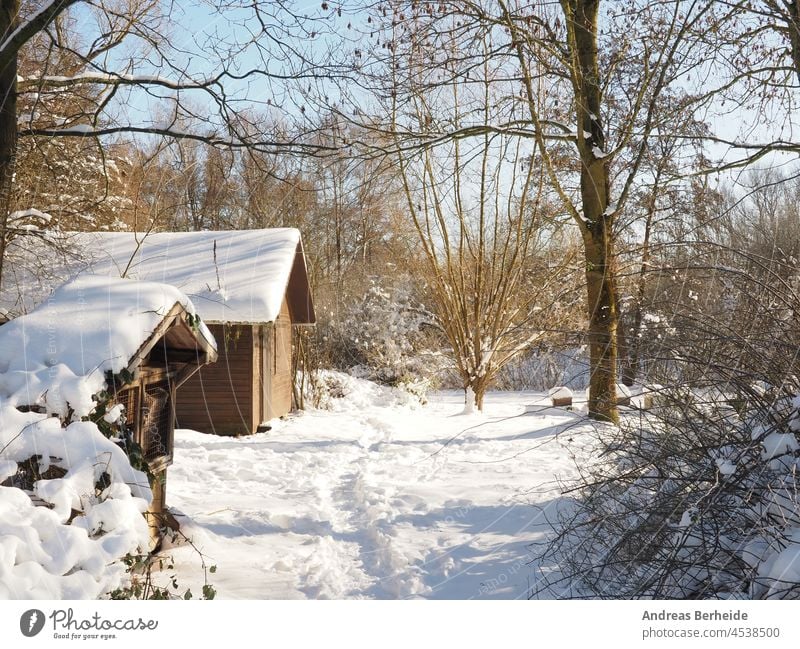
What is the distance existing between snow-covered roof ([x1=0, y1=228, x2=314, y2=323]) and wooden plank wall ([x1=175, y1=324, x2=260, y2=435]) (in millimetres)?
804

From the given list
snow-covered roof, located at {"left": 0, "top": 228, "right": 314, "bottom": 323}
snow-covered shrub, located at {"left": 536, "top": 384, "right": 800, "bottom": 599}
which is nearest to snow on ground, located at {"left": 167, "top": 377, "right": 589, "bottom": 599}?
snow-covered shrub, located at {"left": 536, "top": 384, "right": 800, "bottom": 599}

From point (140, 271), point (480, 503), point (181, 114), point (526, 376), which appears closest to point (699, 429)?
point (480, 503)

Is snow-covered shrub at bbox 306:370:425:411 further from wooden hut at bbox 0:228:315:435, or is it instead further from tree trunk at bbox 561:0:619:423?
tree trunk at bbox 561:0:619:423

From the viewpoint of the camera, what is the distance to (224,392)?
1251 centimetres

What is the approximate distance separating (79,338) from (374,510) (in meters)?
3.26

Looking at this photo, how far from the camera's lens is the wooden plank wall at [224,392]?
1237 centimetres

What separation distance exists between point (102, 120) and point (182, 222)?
13.1m

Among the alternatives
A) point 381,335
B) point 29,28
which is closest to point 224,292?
point 29,28

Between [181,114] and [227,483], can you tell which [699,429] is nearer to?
[181,114]

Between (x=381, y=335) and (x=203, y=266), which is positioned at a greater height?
(x=203, y=266)

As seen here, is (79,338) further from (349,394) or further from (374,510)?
(349,394)

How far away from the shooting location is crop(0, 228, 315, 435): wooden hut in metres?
11.7
